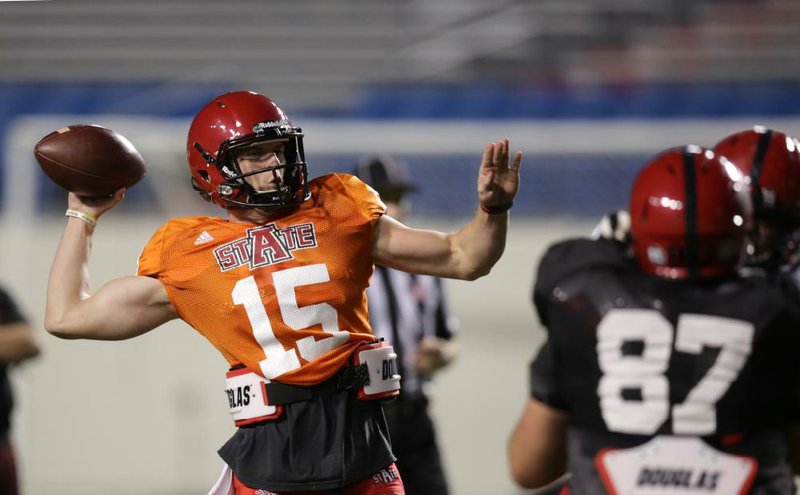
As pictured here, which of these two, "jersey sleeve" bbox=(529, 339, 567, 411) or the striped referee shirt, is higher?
"jersey sleeve" bbox=(529, 339, 567, 411)

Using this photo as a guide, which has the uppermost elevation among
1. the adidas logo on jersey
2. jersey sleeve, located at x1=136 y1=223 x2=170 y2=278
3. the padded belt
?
the adidas logo on jersey

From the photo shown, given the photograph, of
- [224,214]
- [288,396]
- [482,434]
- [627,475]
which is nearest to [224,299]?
[288,396]

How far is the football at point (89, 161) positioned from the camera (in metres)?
3.11

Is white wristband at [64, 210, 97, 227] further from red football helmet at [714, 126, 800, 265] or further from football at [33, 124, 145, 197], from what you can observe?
red football helmet at [714, 126, 800, 265]

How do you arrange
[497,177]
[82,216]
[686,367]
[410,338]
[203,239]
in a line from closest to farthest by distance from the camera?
1. [686,367]
2. [497,177]
3. [203,239]
4. [82,216]
5. [410,338]

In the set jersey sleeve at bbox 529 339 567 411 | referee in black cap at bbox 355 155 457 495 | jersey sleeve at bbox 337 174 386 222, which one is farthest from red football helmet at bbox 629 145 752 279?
referee in black cap at bbox 355 155 457 495

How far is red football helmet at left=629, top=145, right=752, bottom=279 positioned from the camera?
7.14 ft

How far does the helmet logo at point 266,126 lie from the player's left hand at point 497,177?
0.60m

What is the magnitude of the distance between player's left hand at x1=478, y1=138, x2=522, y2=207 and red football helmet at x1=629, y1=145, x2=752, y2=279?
54 centimetres

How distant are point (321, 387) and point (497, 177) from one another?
71cm

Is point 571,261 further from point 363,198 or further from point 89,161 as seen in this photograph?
point 89,161

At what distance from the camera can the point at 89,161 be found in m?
3.11

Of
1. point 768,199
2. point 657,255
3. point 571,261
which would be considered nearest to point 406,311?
point 768,199

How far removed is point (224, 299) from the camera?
113 inches
